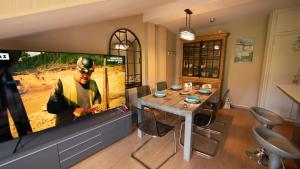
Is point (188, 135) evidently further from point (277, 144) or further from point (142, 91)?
point (142, 91)

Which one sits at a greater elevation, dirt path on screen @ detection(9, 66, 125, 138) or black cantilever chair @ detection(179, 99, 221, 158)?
dirt path on screen @ detection(9, 66, 125, 138)

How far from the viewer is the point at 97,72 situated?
6.72 feet

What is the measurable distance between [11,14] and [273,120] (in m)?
2.87

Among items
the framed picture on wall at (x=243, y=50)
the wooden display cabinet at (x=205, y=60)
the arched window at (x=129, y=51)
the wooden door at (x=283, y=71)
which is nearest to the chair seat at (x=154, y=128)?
the arched window at (x=129, y=51)

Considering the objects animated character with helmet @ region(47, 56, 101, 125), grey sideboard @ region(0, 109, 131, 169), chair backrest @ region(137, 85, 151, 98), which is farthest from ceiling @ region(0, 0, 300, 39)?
chair backrest @ region(137, 85, 151, 98)

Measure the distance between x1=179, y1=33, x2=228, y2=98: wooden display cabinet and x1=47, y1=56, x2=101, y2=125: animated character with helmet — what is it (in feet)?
10.5

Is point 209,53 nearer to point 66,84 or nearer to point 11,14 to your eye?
point 66,84

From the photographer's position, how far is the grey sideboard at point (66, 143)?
1.37 meters

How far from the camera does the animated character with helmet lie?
170 centimetres

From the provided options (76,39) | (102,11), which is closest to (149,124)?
(102,11)

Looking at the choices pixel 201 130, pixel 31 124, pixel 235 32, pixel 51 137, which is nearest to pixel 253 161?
pixel 201 130

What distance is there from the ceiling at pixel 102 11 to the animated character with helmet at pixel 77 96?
61 centimetres

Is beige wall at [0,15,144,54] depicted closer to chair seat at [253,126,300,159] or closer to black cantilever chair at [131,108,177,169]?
black cantilever chair at [131,108,177,169]

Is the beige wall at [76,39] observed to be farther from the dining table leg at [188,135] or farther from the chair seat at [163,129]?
the dining table leg at [188,135]
